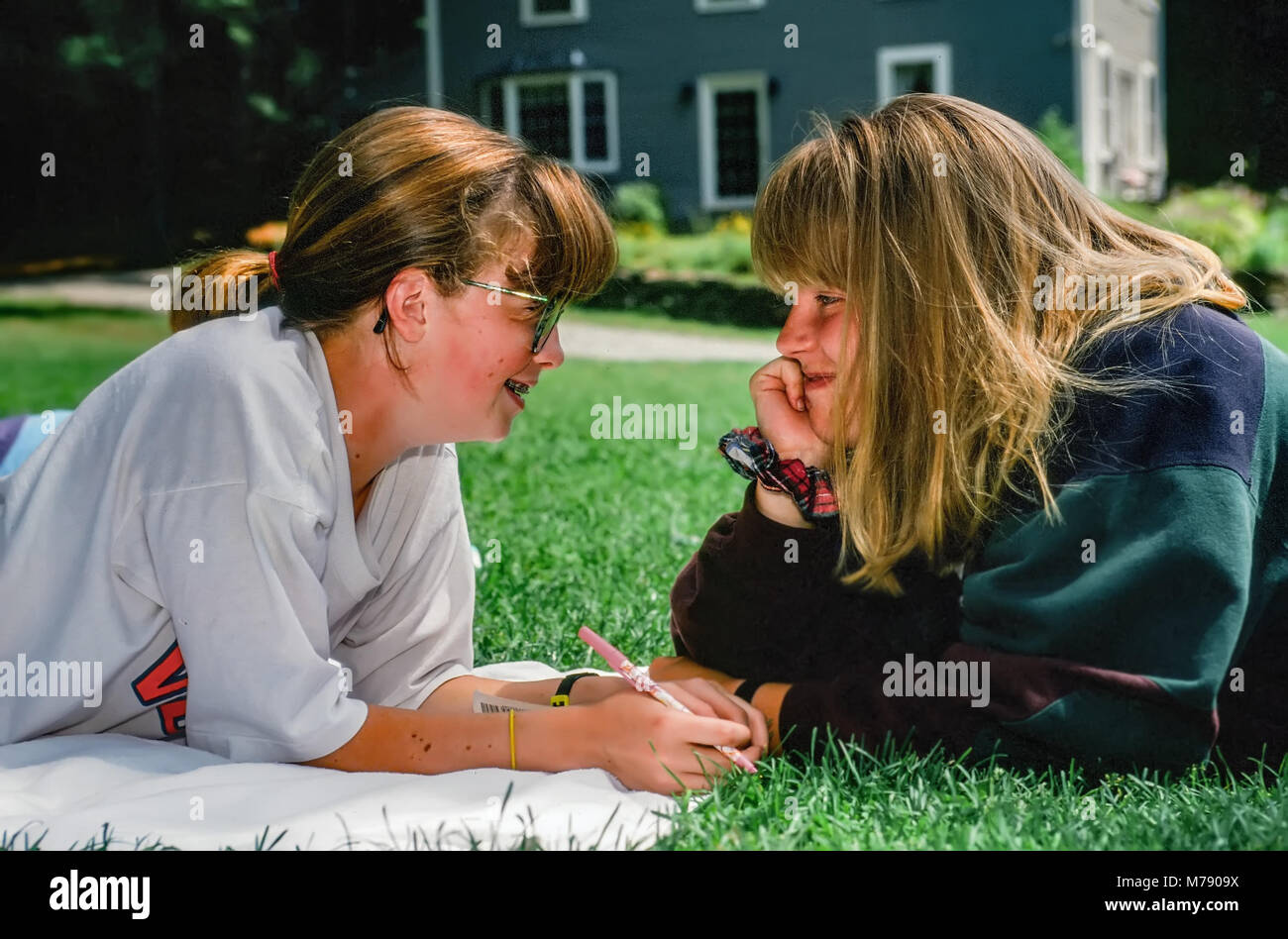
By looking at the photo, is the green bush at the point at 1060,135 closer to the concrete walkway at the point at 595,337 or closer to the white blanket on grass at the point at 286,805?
the concrete walkway at the point at 595,337

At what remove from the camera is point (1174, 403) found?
200 centimetres

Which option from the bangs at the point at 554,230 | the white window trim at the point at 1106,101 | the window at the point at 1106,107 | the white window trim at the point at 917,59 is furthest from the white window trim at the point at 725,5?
the bangs at the point at 554,230

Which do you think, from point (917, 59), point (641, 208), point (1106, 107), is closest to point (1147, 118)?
point (1106, 107)

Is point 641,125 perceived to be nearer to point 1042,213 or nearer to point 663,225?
point 663,225

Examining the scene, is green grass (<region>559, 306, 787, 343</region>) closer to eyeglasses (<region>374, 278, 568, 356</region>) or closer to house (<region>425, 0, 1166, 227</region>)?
house (<region>425, 0, 1166, 227</region>)

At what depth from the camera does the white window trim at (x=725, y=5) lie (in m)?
8.92

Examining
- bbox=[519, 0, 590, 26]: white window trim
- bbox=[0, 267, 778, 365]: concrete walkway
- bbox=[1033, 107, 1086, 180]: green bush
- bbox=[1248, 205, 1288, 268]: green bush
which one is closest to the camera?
bbox=[519, 0, 590, 26]: white window trim

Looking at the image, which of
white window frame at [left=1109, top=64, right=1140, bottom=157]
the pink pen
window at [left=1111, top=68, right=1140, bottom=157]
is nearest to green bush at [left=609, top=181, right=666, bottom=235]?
white window frame at [left=1109, top=64, right=1140, bottom=157]

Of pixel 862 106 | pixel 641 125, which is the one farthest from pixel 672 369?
pixel 862 106

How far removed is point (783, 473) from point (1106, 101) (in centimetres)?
1432

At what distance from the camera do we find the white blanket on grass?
1.90 metres

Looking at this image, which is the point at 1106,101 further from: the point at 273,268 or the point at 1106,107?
the point at 273,268

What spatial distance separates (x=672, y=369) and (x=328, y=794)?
264 inches

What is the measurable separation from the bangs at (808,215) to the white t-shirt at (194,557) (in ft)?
2.63
